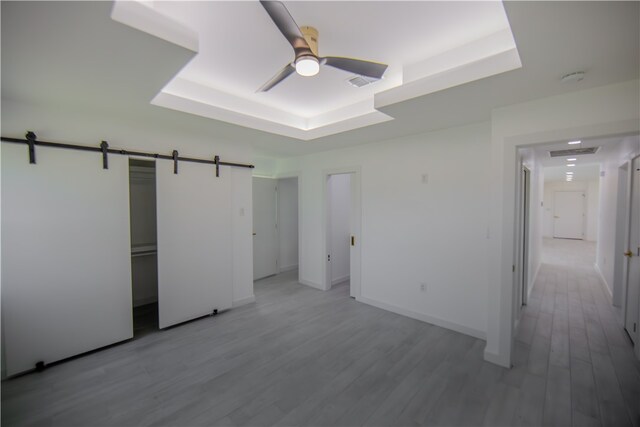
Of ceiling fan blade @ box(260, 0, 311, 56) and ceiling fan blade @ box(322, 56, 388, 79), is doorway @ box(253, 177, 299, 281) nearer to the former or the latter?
ceiling fan blade @ box(322, 56, 388, 79)

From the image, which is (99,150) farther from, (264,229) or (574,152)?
(574,152)

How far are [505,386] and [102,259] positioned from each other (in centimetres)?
396

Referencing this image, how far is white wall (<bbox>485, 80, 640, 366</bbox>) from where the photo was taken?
2018mm

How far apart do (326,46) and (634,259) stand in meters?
4.04

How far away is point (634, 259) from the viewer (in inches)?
119

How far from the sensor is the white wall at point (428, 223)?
3076 mm

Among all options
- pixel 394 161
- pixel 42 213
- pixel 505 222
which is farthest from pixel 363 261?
pixel 42 213

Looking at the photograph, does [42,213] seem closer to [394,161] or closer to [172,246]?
[172,246]

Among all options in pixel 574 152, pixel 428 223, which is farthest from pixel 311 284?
pixel 574 152

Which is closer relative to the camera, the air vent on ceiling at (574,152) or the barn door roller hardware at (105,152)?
the barn door roller hardware at (105,152)

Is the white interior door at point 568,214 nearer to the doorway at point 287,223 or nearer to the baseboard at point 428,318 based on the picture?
the baseboard at point 428,318

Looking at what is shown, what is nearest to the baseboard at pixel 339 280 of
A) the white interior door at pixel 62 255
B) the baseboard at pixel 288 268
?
the baseboard at pixel 288 268

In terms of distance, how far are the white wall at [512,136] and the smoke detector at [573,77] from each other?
0.29m

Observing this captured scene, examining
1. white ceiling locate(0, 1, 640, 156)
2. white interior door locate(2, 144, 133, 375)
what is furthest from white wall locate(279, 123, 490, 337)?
white interior door locate(2, 144, 133, 375)
